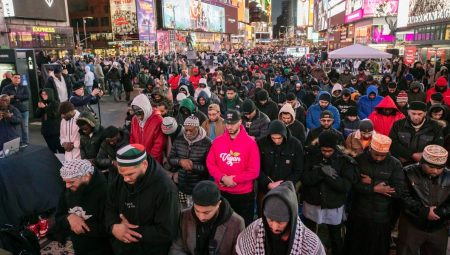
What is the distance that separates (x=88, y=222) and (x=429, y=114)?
225 inches

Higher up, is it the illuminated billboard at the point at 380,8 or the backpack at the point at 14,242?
the illuminated billboard at the point at 380,8

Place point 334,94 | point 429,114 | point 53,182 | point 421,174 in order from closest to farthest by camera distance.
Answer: point 421,174, point 53,182, point 429,114, point 334,94

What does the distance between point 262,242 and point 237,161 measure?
186 centimetres

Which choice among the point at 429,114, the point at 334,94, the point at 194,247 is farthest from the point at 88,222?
the point at 334,94

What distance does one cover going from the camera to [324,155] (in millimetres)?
4586

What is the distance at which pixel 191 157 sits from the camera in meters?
5.03

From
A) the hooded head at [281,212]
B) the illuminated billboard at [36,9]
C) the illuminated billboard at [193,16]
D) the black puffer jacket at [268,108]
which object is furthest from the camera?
the illuminated billboard at [193,16]

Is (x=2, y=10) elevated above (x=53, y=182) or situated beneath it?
elevated above

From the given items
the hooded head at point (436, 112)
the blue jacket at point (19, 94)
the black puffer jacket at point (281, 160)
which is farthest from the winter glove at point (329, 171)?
the blue jacket at point (19, 94)

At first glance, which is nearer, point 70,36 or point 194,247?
point 194,247

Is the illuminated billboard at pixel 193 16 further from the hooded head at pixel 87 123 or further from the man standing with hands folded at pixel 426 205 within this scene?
the man standing with hands folded at pixel 426 205

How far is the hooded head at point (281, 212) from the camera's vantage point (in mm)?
2678

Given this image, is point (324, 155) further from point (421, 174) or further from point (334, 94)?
point (334, 94)

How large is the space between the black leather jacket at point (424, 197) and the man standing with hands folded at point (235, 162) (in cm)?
182
